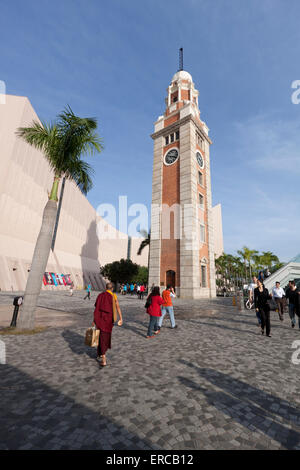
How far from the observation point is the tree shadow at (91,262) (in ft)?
186

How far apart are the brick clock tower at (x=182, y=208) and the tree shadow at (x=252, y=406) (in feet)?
65.9

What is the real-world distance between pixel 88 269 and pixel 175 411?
5901 centimetres

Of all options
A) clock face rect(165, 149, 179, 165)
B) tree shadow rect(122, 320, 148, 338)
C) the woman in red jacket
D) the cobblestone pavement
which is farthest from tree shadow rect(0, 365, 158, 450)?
clock face rect(165, 149, 179, 165)

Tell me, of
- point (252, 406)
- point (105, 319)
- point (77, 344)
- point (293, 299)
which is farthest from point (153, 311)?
point (293, 299)

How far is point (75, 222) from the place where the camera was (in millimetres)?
58656

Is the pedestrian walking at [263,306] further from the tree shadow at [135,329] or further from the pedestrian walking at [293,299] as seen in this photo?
the tree shadow at [135,329]

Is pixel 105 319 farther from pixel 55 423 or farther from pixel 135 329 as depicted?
pixel 135 329

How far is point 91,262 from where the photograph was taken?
62875 millimetres

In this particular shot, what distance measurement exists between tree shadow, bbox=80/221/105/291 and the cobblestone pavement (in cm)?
5159

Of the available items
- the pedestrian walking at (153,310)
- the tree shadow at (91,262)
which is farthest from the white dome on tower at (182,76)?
the tree shadow at (91,262)

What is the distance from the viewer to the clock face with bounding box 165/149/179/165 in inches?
1114

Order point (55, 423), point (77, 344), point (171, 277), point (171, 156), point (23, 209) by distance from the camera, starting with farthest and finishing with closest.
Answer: point (23, 209)
point (171, 156)
point (171, 277)
point (77, 344)
point (55, 423)

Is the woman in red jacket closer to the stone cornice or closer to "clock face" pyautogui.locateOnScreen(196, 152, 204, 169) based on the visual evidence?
"clock face" pyautogui.locateOnScreen(196, 152, 204, 169)

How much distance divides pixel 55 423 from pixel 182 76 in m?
42.4
